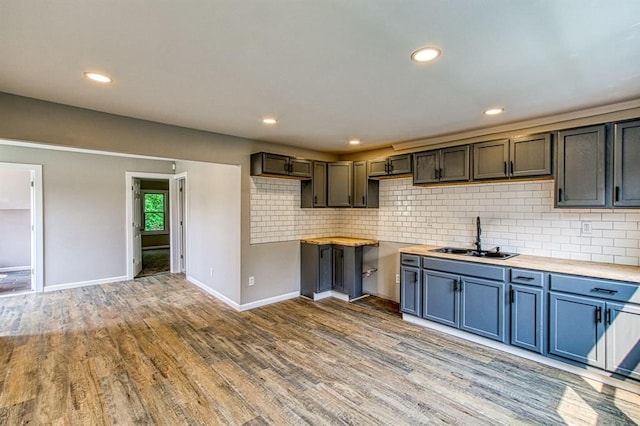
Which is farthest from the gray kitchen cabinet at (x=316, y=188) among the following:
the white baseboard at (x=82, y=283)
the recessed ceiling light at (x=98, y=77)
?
the white baseboard at (x=82, y=283)

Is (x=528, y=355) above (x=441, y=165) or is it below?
below

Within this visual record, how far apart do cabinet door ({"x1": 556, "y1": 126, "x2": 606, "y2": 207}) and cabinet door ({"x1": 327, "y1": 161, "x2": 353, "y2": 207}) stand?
8.77 ft

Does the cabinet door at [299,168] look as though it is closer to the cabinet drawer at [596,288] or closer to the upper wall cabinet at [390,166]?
the upper wall cabinet at [390,166]

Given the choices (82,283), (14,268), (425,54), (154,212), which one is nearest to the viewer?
(425,54)

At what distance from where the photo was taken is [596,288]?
254 centimetres

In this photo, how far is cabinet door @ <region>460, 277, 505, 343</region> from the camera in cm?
308

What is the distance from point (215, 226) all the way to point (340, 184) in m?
2.16

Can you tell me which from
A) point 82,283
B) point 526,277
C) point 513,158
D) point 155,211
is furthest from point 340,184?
point 155,211

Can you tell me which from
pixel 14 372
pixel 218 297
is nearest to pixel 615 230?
pixel 218 297

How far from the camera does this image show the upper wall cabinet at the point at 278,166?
4.21 m

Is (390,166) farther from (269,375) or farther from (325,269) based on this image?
(269,375)

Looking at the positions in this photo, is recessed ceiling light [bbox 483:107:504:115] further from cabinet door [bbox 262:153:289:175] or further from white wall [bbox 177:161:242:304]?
white wall [bbox 177:161:242:304]

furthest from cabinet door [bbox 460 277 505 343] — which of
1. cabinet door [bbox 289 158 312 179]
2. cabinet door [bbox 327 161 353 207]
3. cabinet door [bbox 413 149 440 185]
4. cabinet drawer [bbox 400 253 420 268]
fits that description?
cabinet door [bbox 289 158 312 179]

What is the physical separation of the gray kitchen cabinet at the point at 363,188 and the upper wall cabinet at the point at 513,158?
1599 millimetres
